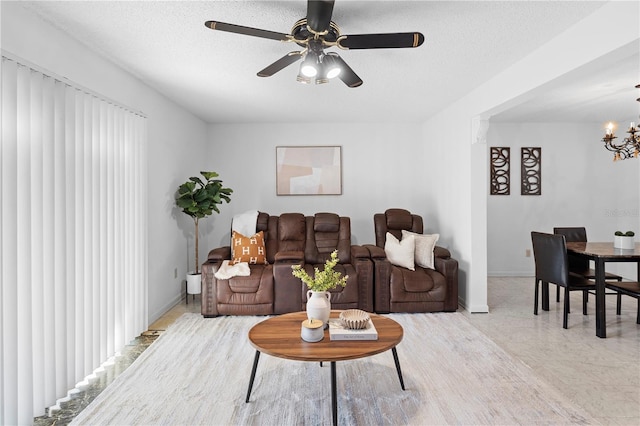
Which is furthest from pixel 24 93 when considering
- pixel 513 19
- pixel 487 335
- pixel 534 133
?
pixel 534 133

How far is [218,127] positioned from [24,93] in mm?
3573

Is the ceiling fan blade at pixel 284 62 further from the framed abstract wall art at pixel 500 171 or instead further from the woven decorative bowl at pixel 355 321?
the framed abstract wall art at pixel 500 171

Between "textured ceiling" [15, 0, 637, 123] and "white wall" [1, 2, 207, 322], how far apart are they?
0.11m

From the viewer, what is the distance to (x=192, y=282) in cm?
426

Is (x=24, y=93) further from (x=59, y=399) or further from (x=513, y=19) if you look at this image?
(x=513, y=19)

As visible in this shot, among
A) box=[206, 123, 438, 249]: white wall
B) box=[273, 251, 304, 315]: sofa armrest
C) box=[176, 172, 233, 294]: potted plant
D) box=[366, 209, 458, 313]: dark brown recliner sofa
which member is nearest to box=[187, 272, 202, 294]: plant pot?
box=[176, 172, 233, 294]: potted plant

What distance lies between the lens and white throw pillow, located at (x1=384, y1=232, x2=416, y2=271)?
4.19 metres

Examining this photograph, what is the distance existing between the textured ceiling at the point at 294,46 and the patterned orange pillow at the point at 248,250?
1724 millimetres

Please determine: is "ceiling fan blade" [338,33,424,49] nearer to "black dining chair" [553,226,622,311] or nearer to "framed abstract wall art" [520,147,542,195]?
"black dining chair" [553,226,622,311]

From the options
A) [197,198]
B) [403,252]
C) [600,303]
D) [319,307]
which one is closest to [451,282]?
[403,252]

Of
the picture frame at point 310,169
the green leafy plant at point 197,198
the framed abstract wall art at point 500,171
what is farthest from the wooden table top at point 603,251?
the green leafy plant at point 197,198

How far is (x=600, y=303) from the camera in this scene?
332 cm

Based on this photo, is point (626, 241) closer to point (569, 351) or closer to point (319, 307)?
point (569, 351)

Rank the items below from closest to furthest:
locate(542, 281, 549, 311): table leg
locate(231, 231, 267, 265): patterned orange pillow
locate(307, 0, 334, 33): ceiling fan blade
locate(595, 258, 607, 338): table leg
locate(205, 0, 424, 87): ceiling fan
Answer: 1. locate(307, 0, 334, 33): ceiling fan blade
2. locate(205, 0, 424, 87): ceiling fan
3. locate(595, 258, 607, 338): table leg
4. locate(542, 281, 549, 311): table leg
5. locate(231, 231, 267, 265): patterned orange pillow
